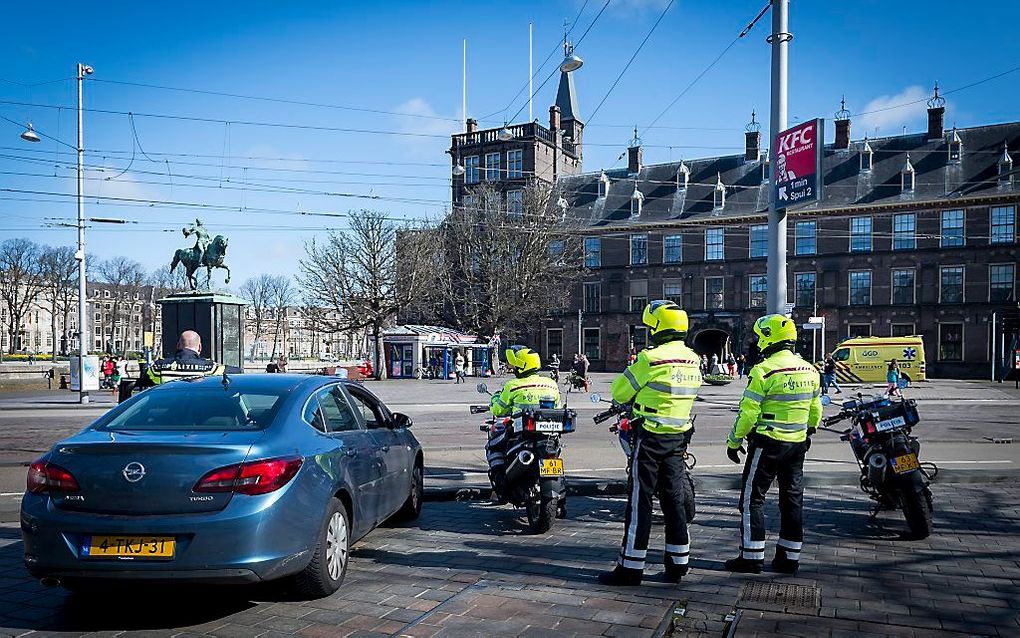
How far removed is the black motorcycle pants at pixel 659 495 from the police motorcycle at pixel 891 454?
1.63 m

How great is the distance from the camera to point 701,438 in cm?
1416

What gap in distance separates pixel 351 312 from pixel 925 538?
3858 cm

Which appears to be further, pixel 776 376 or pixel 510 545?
pixel 510 545

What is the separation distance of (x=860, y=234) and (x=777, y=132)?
45686 mm

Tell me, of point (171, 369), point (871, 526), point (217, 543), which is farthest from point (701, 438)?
Result: point (217, 543)

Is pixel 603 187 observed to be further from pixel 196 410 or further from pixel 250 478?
pixel 250 478

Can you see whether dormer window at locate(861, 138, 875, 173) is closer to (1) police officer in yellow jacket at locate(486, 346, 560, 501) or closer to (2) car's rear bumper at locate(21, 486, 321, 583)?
(1) police officer in yellow jacket at locate(486, 346, 560, 501)

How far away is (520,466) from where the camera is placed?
6.70m

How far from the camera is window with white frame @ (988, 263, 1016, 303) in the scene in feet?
151

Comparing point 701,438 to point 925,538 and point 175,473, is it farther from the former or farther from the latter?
point 175,473

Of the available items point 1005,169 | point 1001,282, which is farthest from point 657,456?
point 1005,169

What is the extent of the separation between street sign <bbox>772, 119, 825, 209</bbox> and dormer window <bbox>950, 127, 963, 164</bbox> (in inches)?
1871

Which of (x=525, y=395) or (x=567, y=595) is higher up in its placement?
(x=525, y=395)

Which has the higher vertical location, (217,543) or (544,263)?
(544,263)
